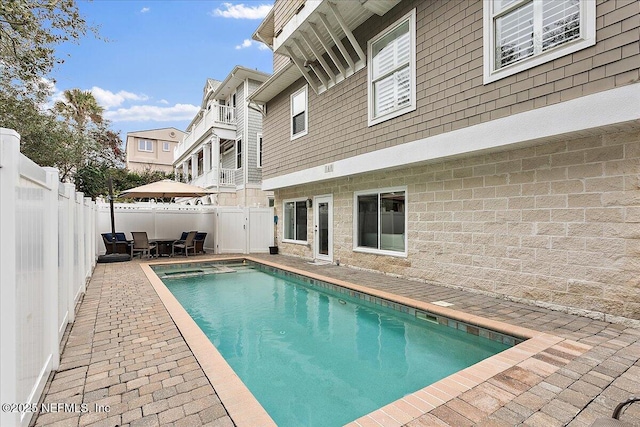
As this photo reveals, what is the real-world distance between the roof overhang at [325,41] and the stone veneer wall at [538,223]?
3649mm

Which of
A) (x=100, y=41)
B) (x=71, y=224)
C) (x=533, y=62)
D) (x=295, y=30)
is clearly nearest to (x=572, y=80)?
(x=533, y=62)

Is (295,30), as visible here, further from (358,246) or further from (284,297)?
(284,297)

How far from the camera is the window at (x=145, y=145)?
37750 mm

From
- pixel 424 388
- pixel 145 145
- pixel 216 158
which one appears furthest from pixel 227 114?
pixel 145 145

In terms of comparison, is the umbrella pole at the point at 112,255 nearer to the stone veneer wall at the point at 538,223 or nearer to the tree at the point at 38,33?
the tree at the point at 38,33

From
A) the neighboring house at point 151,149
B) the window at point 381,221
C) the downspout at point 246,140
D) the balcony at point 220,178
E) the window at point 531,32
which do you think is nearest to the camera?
the window at point 531,32

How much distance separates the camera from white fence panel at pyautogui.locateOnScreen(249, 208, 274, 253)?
45.7 ft

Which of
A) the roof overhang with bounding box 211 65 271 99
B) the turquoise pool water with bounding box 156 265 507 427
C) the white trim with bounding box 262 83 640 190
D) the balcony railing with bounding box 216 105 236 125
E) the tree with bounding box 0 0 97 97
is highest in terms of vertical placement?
the roof overhang with bounding box 211 65 271 99

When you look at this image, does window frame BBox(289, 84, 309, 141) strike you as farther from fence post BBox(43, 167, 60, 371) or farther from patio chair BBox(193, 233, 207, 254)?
fence post BBox(43, 167, 60, 371)

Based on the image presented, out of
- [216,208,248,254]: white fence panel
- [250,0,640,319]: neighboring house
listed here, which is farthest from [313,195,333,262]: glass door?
[216,208,248,254]: white fence panel

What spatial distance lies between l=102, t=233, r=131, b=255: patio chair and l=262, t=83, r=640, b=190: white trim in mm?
9411

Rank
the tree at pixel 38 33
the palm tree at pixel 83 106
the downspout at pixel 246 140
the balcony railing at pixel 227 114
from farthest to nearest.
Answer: the palm tree at pixel 83 106 → the balcony railing at pixel 227 114 → the downspout at pixel 246 140 → the tree at pixel 38 33

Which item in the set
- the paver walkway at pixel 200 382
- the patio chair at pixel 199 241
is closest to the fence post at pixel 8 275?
the paver walkway at pixel 200 382

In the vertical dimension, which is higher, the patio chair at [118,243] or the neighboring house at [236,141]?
the neighboring house at [236,141]
